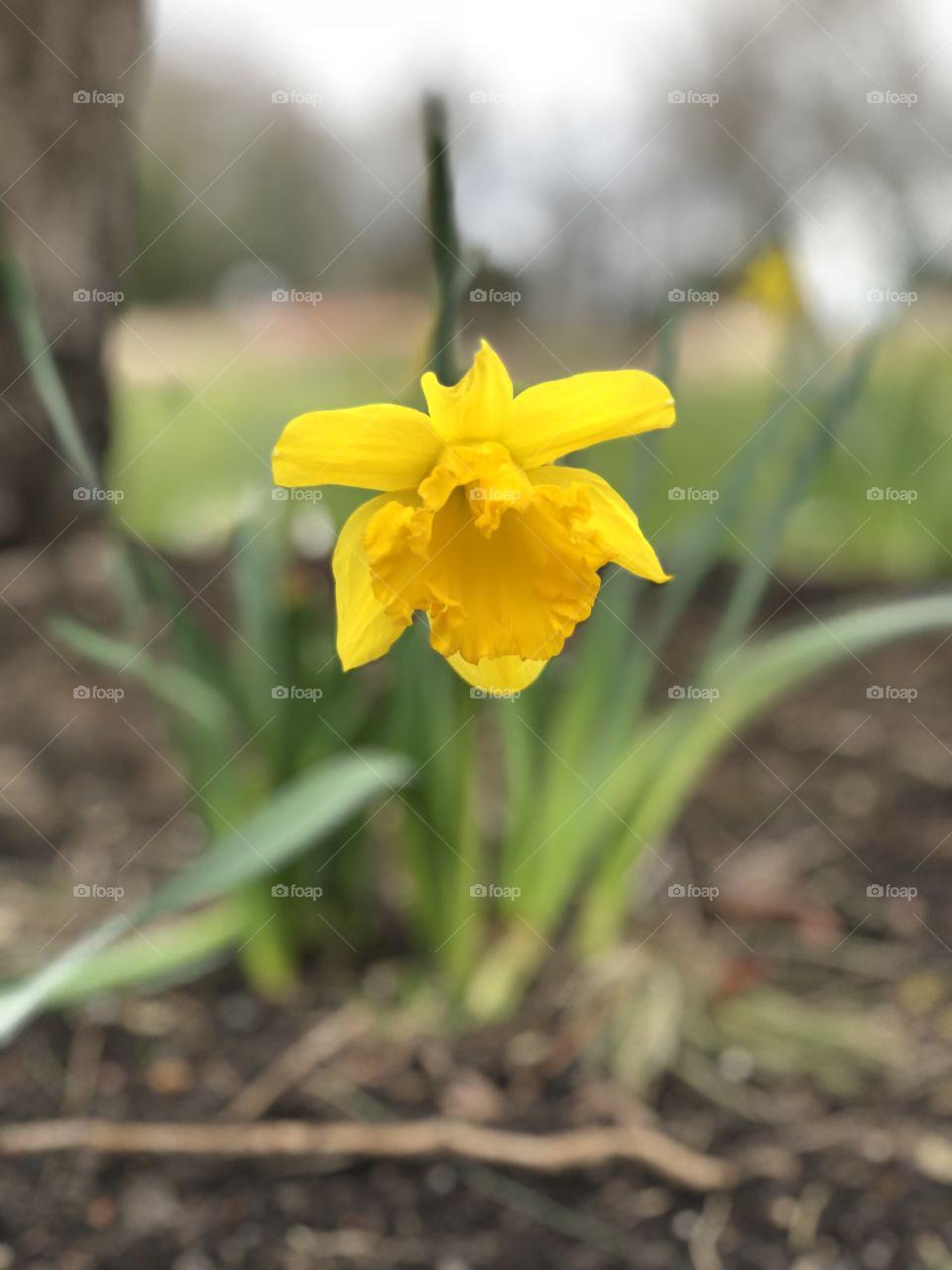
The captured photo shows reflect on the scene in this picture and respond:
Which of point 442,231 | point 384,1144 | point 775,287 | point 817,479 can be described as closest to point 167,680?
point 384,1144

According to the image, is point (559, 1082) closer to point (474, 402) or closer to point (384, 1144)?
point (384, 1144)

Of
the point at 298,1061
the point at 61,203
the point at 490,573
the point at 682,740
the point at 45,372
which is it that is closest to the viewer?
the point at 490,573

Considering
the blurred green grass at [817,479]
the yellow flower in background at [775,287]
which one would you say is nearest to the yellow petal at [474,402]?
the blurred green grass at [817,479]

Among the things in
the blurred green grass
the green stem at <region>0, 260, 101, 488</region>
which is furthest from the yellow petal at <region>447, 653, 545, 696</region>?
the blurred green grass

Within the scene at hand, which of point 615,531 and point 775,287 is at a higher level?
point 615,531

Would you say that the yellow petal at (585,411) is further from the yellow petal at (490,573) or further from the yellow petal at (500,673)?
the yellow petal at (500,673)

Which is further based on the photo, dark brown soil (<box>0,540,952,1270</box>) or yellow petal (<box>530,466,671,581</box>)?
dark brown soil (<box>0,540,952,1270</box>)

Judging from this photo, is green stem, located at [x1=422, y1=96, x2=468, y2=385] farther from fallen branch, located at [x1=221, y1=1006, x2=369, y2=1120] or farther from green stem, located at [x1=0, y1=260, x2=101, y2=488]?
fallen branch, located at [x1=221, y1=1006, x2=369, y2=1120]
